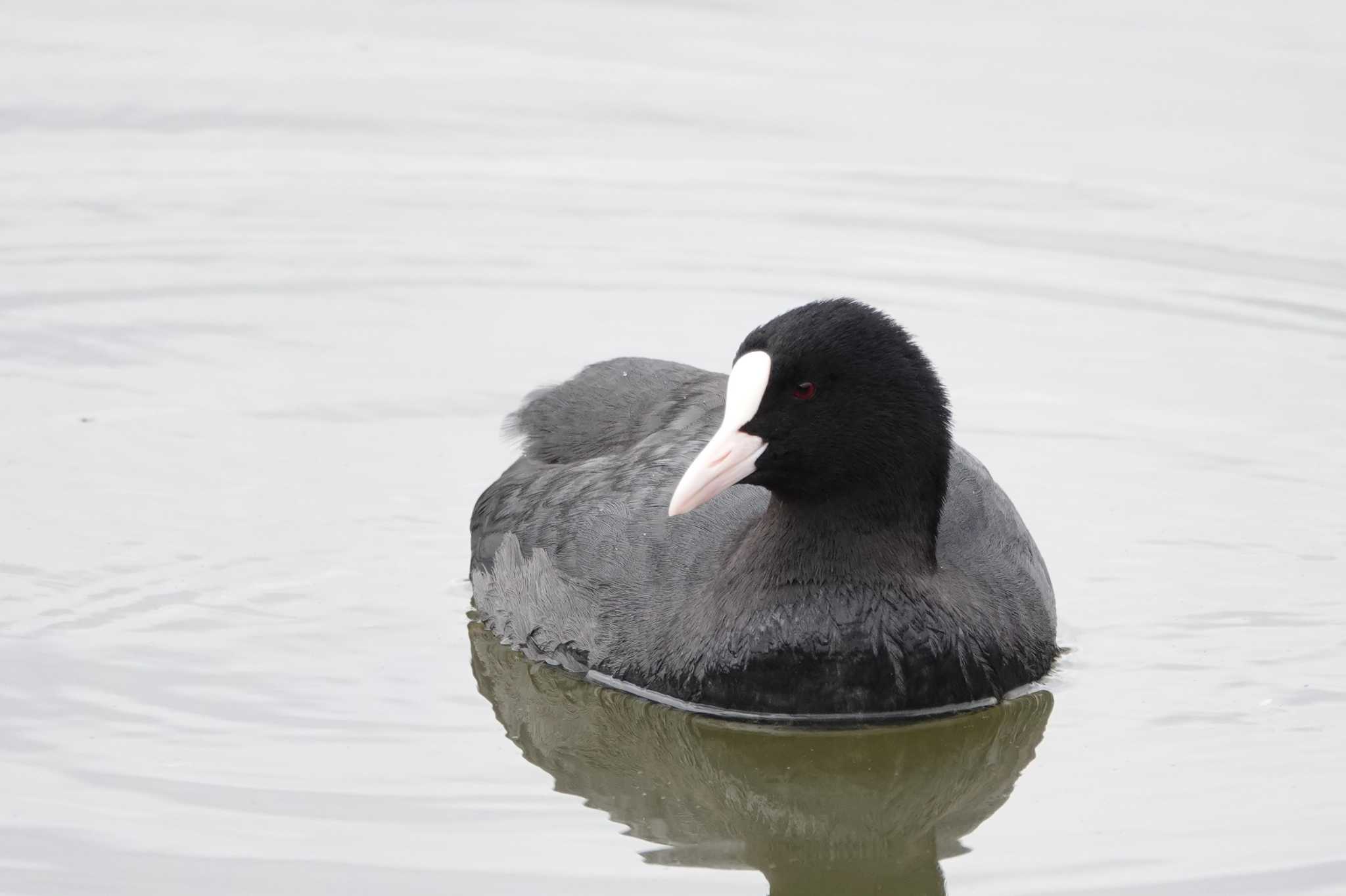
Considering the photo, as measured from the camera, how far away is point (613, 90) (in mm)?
11406

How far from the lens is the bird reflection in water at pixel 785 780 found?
573 cm

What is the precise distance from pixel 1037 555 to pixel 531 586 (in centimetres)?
150

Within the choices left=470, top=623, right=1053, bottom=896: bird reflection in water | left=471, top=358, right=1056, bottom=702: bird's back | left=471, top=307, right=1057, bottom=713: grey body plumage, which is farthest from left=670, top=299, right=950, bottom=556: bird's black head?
left=470, top=623, right=1053, bottom=896: bird reflection in water

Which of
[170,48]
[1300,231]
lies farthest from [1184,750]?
[170,48]

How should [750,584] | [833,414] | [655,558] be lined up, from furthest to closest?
[655,558], [750,584], [833,414]

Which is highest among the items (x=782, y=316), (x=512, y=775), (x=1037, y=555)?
(x=782, y=316)

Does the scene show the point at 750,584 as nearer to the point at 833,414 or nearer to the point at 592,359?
the point at 833,414

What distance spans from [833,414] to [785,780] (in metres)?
0.98

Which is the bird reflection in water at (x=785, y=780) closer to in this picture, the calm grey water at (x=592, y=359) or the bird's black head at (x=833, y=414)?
the calm grey water at (x=592, y=359)

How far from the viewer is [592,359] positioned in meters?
8.91

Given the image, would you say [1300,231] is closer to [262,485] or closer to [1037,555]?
[1037,555]

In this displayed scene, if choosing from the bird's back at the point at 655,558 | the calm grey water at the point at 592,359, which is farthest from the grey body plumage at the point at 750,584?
the calm grey water at the point at 592,359

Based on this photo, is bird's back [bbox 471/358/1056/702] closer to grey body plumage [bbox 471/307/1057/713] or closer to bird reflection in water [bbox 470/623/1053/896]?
grey body plumage [bbox 471/307/1057/713]

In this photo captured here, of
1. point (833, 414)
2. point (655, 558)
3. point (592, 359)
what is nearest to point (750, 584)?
point (655, 558)
